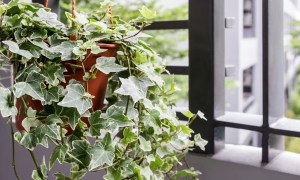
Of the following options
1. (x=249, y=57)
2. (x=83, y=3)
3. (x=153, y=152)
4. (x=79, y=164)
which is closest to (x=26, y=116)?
(x=79, y=164)

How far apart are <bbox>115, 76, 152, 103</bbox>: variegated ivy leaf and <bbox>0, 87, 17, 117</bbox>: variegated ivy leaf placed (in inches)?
6.6

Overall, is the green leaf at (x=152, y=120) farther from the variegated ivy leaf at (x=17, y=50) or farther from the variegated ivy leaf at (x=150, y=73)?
the variegated ivy leaf at (x=17, y=50)

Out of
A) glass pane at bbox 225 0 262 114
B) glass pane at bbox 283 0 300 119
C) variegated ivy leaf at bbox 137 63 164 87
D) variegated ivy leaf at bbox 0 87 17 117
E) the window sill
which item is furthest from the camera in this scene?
glass pane at bbox 225 0 262 114

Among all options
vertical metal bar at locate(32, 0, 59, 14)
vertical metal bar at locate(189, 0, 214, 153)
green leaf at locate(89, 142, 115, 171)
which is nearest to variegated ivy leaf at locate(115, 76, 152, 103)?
green leaf at locate(89, 142, 115, 171)

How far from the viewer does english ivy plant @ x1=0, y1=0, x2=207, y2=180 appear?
630 millimetres

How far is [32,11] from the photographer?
705mm

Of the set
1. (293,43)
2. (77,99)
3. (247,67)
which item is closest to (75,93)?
(77,99)

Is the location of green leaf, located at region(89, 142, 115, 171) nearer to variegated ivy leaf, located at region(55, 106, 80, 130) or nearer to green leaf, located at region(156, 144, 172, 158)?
A: variegated ivy leaf, located at region(55, 106, 80, 130)

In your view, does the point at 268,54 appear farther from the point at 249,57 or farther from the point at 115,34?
the point at 249,57

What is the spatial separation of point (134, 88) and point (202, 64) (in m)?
0.43

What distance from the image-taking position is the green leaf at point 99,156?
618 millimetres

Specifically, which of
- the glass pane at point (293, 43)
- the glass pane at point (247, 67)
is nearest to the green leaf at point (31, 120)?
the glass pane at point (247, 67)

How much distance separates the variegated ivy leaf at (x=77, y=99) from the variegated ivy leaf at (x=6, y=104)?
7 cm

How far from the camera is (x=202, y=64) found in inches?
40.7
